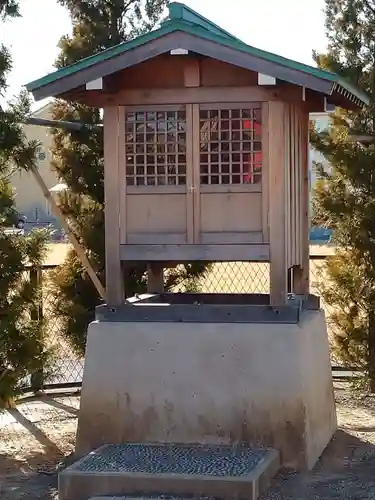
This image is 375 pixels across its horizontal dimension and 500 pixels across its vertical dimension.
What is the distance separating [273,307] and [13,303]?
2.46 m

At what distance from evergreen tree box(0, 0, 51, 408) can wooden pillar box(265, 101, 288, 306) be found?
216 cm

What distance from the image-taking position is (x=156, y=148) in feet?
25.5

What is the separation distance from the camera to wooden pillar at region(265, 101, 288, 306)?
24.4ft

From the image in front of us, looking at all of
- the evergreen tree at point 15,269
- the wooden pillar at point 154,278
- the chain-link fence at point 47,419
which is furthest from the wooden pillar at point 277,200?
the chain-link fence at point 47,419

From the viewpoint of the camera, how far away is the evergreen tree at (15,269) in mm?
7945

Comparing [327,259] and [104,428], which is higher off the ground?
[327,259]

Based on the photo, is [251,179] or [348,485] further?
[251,179]

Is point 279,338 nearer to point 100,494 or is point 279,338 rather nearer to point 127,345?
point 127,345

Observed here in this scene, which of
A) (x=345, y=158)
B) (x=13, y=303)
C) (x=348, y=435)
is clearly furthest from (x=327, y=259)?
(x=13, y=303)

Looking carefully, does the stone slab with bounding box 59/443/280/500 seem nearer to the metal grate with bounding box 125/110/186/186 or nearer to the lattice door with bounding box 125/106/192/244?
the lattice door with bounding box 125/106/192/244

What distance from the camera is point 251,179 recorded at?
25.0 feet

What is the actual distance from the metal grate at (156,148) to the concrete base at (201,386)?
49.2 inches

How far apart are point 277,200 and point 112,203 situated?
142cm

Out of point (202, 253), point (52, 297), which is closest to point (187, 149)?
point (202, 253)
